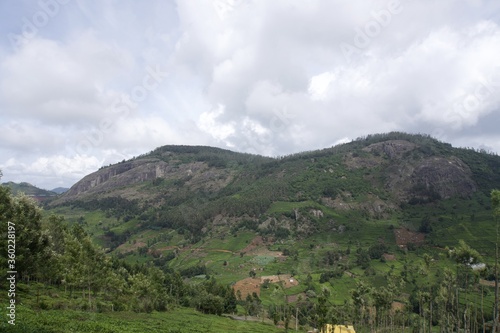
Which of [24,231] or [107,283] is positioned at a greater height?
[24,231]

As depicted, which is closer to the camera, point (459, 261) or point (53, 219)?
point (459, 261)

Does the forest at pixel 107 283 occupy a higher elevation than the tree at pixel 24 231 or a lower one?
lower

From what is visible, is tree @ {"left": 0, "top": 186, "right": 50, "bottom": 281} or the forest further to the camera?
the forest

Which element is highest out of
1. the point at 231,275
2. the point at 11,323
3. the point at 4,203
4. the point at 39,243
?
the point at 4,203

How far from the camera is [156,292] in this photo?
8762cm

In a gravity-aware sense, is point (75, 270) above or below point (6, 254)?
below

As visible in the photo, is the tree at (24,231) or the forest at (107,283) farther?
the forest at (107,283)

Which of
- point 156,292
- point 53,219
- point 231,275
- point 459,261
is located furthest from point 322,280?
point 53,219

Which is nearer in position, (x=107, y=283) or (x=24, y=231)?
(x=24, y=231)

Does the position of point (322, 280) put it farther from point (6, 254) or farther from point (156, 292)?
point (6, 254)

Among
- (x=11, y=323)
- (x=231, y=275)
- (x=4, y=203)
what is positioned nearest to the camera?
(x=11, y=323)

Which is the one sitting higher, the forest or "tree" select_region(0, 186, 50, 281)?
"tree" select_region(0, 186, 50, 281)

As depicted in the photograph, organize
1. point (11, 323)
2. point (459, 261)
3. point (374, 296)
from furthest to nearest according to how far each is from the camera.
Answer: point (374, 296), point (459, 261), point (11, 323)

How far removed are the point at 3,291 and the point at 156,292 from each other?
44551 mm
